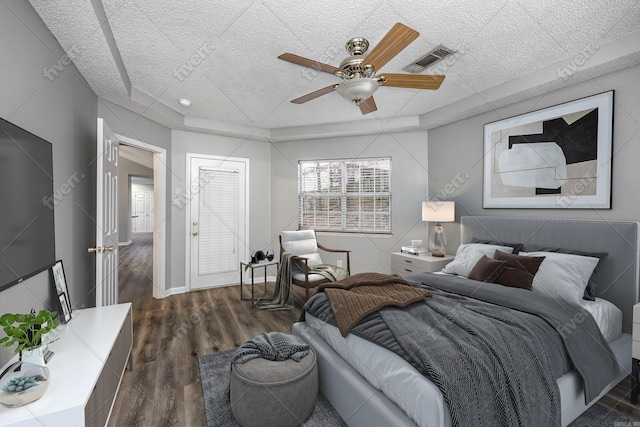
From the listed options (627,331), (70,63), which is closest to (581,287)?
(627,331)

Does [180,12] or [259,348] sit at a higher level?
[180,12]

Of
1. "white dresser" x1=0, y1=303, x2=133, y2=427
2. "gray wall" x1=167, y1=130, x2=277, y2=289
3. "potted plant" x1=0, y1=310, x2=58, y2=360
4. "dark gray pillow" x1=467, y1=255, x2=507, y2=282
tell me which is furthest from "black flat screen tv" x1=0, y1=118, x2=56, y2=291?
"dark gray pillow" x1=467, y1=255, x2=507, y2=282

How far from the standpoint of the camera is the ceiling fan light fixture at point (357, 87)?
197 centimetres

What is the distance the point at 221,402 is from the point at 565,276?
2.71 m

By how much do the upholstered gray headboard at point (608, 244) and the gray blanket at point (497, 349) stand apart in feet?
2.19

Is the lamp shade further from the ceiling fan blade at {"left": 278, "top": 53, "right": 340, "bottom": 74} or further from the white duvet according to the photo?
the ceiling fan blade at {"left": 278, "top": 53, "right": 340, "bottom": 74}

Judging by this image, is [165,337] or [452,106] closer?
[165,337]

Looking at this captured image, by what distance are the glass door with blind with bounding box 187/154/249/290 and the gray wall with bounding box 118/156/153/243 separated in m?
6.18

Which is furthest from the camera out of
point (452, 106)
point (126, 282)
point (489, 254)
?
point (126, 282)

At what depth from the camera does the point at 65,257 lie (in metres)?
2.29

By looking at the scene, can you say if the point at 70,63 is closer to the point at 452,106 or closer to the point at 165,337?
the point at 165,337

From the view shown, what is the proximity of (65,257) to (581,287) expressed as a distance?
155 inches

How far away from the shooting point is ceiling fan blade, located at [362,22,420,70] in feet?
5.22

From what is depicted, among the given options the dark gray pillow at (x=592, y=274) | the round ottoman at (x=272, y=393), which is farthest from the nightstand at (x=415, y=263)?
the round ottoman at (x=272, y=393)
